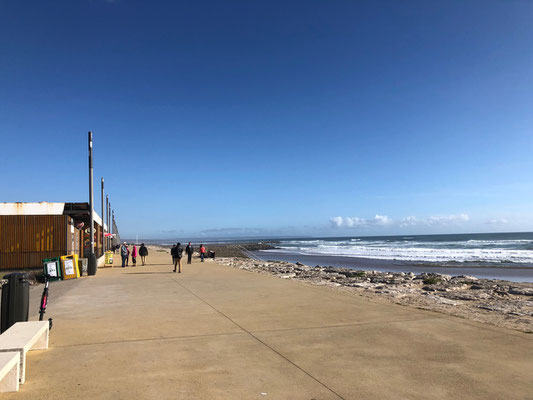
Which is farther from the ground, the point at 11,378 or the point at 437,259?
the point at 11,378

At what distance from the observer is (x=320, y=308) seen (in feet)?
30.2

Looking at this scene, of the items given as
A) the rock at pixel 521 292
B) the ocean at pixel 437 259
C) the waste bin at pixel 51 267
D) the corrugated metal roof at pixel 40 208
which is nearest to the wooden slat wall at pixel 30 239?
the corrugated metal roof at pixel 40 208

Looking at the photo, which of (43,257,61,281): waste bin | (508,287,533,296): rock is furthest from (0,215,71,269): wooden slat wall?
(508,287,533,296): rock

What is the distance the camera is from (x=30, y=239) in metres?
22.3

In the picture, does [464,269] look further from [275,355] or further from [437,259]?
[275,355]

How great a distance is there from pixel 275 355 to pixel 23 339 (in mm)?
3144

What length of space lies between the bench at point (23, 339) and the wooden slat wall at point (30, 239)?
1859 cm

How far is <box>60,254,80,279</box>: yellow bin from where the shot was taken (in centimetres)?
1688

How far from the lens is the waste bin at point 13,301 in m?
6.19

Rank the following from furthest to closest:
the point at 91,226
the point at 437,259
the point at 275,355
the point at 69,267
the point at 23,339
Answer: the point at 437,259 < the point at 91,226 < the point at 69,267 < the point at 275,355 < the point at 23,339

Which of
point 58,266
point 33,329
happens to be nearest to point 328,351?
point 33,329

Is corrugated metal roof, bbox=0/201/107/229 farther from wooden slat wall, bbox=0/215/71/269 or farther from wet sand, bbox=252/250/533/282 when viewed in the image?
wet sand, bbox=252/250/533/282

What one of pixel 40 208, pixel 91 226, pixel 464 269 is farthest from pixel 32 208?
pixel 464 269

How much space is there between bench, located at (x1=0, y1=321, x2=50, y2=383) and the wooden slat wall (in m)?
18.6
